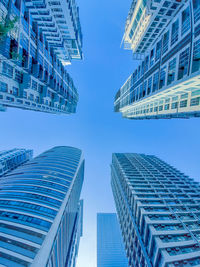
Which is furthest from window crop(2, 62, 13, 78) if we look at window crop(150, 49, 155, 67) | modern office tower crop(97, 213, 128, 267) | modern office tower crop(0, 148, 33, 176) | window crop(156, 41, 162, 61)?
modern office tower crop(97, 213, 128, 267)

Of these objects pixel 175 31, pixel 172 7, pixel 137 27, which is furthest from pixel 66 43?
pixel 175 31

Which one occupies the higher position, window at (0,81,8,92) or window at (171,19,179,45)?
window at (171,19,179,45)

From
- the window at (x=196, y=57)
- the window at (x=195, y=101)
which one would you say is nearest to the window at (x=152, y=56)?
the window at (x=196, y=57)

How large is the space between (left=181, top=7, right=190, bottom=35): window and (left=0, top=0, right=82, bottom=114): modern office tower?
30.3 meters

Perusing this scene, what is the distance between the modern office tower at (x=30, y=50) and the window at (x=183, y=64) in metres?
27.6

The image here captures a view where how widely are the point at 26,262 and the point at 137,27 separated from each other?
98.4 m

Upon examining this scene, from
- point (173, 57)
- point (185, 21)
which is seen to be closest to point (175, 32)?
point (185, 21)

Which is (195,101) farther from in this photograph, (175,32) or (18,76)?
(18,76)

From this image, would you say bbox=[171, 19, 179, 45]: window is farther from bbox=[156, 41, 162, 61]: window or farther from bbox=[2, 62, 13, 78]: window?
bbox=[2, 62, 13, 78]: window

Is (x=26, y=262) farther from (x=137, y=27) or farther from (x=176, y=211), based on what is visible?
(x=137, y=27)

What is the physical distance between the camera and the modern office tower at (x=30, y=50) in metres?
24.1

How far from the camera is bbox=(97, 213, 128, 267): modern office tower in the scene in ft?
324

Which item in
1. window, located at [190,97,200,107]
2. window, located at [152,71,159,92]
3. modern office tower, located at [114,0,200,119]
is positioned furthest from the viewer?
window, located at [152,71,159,92]

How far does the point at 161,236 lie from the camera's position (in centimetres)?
2478
